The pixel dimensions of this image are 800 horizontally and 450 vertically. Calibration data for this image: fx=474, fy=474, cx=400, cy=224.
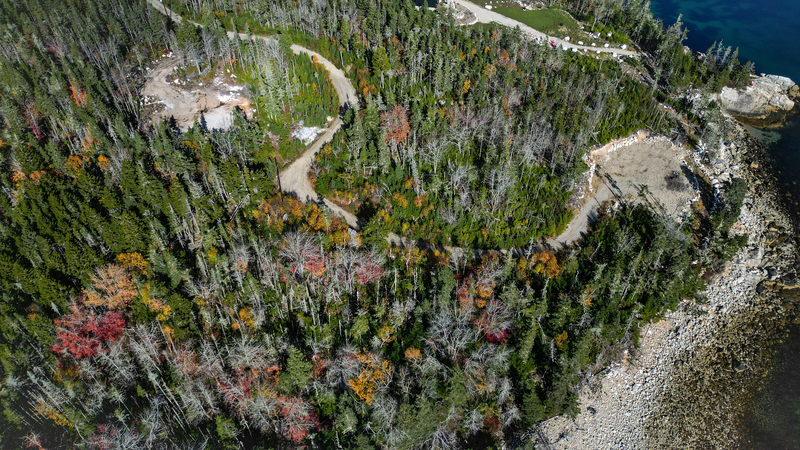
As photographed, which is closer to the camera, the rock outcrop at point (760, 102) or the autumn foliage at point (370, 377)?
the autumn foliage at point (370, 377)

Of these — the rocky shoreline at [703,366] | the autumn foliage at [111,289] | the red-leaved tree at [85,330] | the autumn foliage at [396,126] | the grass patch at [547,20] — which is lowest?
the rocky shoreline at [703,366]

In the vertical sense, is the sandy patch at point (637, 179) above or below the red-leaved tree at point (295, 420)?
above

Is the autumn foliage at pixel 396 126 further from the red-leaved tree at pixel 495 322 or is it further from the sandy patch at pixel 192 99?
the red-leaved tree at pixel 495 322

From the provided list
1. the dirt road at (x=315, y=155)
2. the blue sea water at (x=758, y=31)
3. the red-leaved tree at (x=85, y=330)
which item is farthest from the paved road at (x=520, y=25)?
the red-leaved tree at (x=85, y=330)

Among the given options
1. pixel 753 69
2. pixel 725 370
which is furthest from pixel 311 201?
pixel 753 69

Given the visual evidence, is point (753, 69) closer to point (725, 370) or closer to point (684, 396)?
point (725, 370)

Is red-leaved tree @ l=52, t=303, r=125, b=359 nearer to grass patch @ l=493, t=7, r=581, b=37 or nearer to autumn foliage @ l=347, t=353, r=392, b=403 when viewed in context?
autumn foliage @ l=347, t=353, r=392, b=403
